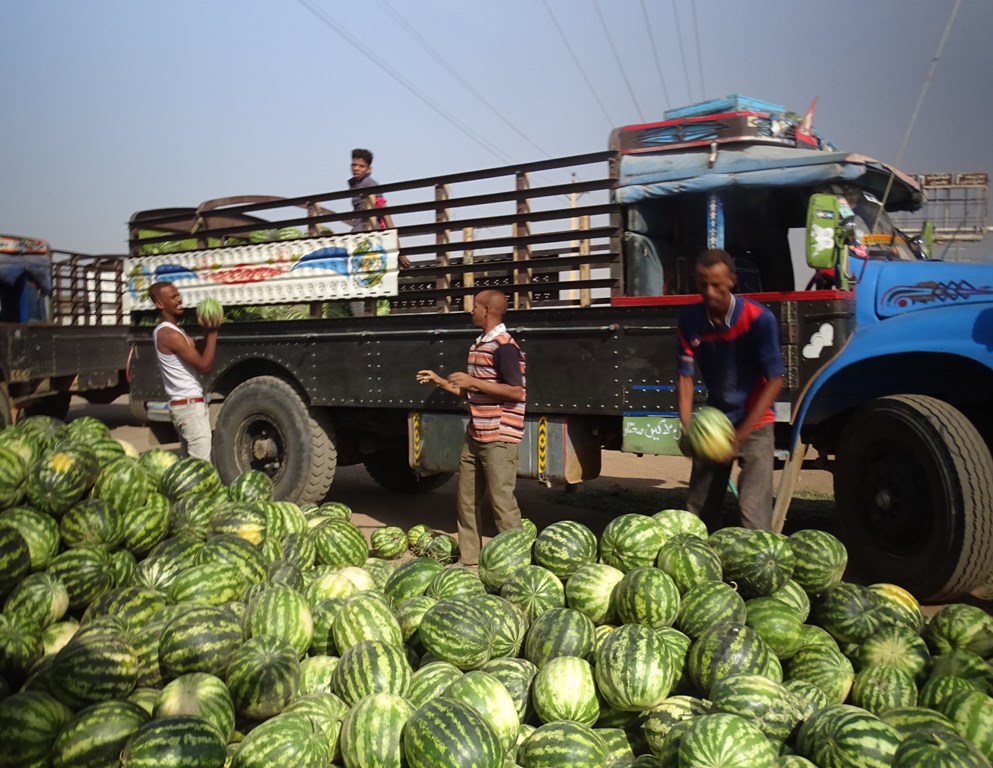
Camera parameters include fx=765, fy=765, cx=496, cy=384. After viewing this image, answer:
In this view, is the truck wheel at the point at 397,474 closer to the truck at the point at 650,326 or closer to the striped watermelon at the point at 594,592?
the truck at the point at 650,326

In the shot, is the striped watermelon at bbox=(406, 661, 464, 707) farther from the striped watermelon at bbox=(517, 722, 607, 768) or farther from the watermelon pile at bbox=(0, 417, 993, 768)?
the striped watermelon at bbox=(517, 722, 607, 768)

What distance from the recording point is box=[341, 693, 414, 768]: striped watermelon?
102 inches

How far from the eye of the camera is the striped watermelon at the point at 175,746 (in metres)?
2.48

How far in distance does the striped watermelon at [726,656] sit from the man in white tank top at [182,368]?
14.1 ft

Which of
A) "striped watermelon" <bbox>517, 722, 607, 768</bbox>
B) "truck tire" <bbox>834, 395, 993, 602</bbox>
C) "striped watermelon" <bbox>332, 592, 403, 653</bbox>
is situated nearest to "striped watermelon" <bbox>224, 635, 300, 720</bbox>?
"striped watermelon" <bbox>332, 592, 403, 653</bbox>

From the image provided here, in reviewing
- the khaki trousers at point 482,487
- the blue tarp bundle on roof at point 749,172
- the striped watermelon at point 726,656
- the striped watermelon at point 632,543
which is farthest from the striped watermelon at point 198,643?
the blue tarp bundle on roof at point 749,172

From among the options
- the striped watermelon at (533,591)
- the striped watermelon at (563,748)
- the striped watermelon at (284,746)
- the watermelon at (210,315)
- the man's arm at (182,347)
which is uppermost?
the watermelon at (210,315)

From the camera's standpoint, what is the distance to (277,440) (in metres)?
7.45

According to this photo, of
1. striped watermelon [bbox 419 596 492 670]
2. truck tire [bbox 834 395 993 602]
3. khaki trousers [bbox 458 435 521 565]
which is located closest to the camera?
striped watermelon [bbox 419 596 492 670]

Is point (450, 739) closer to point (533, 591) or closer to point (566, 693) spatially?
point (566, 693)

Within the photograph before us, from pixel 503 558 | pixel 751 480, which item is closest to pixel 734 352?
pixel 751 480

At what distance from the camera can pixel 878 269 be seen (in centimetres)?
525

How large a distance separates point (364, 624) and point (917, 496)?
344 centimetres

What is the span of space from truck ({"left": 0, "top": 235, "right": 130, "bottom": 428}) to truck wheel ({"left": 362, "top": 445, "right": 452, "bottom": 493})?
5046 millimetres
